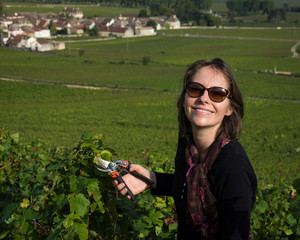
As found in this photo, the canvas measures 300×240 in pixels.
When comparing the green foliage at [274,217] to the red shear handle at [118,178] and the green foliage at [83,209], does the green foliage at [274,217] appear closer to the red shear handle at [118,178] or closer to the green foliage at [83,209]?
the green foliage at [83,209]

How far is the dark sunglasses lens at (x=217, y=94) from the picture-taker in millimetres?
2527

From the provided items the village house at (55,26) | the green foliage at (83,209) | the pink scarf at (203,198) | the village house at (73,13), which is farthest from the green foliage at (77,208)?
the village house at (73,13)

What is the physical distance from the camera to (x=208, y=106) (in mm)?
2557

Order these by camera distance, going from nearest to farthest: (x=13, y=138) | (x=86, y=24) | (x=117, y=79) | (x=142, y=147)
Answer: (x=13, y=138) → (x=142, y=147) → (x=117, y=79) → (x=86, y=24)

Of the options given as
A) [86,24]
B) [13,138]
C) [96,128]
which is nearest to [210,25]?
[86,24]

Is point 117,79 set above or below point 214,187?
below

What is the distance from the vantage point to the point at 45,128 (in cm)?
2612

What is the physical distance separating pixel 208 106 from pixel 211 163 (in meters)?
0.39

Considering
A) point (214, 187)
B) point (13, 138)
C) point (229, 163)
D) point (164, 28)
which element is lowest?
point (164, 28)

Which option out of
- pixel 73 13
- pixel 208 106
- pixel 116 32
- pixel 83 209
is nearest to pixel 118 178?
pixel 83 209

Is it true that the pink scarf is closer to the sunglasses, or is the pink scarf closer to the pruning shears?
the sunglasses

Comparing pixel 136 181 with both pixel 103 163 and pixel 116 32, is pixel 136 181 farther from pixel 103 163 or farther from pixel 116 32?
pixel 116 32

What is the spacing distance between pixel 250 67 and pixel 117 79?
2592 centimetres

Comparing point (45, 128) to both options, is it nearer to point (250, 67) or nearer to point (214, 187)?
point (214, 187)
